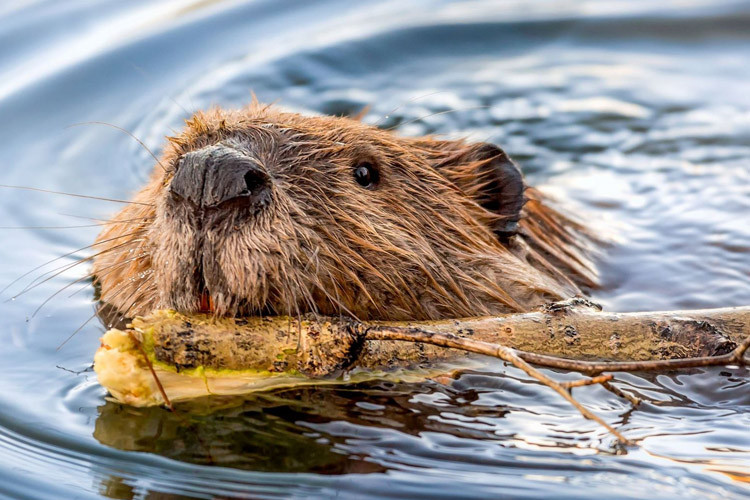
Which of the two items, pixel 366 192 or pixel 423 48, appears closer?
pixel 366 192

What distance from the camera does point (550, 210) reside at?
182 inches

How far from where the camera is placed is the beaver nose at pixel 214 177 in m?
2.76

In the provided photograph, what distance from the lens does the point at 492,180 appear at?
3.93m

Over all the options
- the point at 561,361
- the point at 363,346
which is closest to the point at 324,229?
the point at 363,346

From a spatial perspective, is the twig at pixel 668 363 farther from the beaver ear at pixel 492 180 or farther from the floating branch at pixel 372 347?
the beaver ear at pixel 492 180

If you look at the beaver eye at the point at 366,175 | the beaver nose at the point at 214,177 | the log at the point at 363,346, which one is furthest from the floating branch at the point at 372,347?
the beaver eye at the point at 366,175

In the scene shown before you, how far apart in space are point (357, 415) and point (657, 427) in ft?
2.81

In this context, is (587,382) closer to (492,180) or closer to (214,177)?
(214,177)

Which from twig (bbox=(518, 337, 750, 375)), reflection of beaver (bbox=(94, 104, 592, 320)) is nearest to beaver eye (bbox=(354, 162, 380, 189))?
reflection of beaver (bbox=(94, 104, 592, 320))

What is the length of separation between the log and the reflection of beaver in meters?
0.09

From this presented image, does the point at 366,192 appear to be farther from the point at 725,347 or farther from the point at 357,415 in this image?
the point at 725,347

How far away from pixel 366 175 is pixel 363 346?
28.6 inches

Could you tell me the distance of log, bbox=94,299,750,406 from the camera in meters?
2.82

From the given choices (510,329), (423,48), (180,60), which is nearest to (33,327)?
(510,329)
